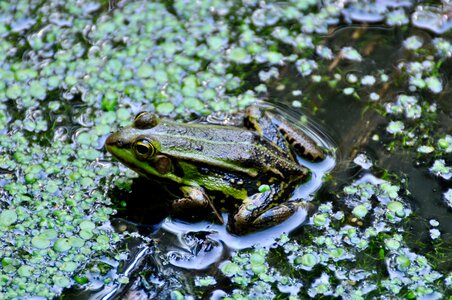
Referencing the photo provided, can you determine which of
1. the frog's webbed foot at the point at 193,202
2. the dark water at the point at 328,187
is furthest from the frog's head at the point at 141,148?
the dark water at the point at 328,187

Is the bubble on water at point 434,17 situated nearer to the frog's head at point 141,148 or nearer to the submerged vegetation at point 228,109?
the submerged vegetation at point 228,109

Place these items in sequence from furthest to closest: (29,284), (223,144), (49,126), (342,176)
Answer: (49,126), (342,176), (223,144), (29,284)

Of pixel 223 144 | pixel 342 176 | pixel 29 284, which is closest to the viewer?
pixel 29 284

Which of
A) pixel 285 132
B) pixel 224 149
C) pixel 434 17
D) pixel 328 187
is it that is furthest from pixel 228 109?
pixel 434 17

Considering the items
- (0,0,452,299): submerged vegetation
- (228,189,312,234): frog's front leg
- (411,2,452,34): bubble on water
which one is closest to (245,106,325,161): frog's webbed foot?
(0,0,452,299): submerged vegetation

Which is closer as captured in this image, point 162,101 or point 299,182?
point 299,182

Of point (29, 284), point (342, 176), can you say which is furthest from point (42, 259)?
point (342, 176)

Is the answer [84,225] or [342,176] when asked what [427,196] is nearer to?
[342,176]
